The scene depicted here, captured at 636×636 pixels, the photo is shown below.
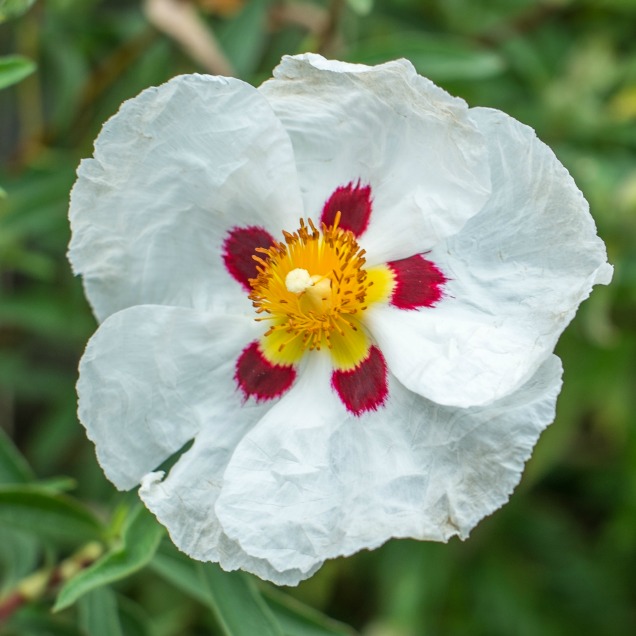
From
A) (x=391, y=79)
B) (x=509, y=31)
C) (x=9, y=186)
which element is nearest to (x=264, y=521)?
(x=391, y=79)

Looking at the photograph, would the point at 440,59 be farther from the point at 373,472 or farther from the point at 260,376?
the point at 373,472

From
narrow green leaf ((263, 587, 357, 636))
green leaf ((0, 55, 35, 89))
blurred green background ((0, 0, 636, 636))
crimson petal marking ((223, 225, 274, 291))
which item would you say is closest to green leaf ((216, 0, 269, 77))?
blurred green background ((0, 0, 636, 636))

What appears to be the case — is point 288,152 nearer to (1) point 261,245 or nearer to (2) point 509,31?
(1) point 261,245

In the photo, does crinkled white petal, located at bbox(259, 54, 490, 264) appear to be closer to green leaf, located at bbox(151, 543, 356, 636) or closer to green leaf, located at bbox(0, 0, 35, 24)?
green leaf, located at bbox(0, 0, 35, 24)

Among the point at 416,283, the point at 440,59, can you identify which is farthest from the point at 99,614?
the point at 440,59

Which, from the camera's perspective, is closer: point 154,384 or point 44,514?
point 154,384

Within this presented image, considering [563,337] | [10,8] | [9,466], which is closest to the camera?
[10,8]
